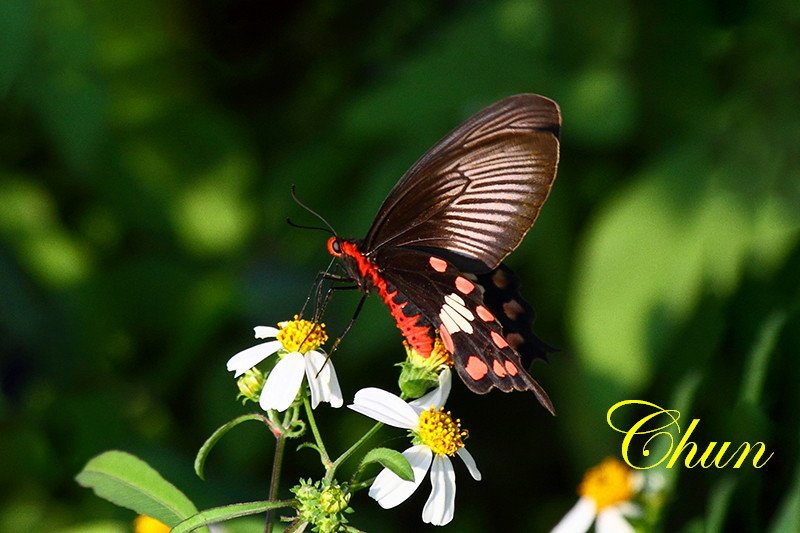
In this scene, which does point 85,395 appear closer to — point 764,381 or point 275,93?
point 275,93

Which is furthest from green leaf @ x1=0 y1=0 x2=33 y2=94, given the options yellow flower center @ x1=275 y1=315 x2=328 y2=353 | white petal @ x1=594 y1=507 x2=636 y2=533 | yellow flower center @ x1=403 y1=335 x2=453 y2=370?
white petal @ x1=594 y1=507 x2=636 y2=533

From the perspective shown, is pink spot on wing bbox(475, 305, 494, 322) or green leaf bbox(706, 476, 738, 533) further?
A: green leaf bbox(706, 476, 738, 533)

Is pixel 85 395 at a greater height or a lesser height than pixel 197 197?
lesser

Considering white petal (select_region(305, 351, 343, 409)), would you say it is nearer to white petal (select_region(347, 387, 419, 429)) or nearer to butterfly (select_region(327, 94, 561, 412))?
white petal (select_region(347, 387, 419, 429))

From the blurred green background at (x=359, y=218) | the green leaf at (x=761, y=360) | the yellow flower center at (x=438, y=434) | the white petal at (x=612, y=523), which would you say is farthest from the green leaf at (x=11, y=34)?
the green leaf at (x=761, y=360)

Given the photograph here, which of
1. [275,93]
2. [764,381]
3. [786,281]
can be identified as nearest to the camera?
[764,381]

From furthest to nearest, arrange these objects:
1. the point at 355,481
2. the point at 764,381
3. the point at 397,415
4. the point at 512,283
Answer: the point at 764,381, the point at 512,283, the point at 397,415, the point at 355,481

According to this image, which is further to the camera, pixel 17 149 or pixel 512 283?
pixel 17 149

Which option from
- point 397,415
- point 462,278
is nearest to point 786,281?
point 462,278
